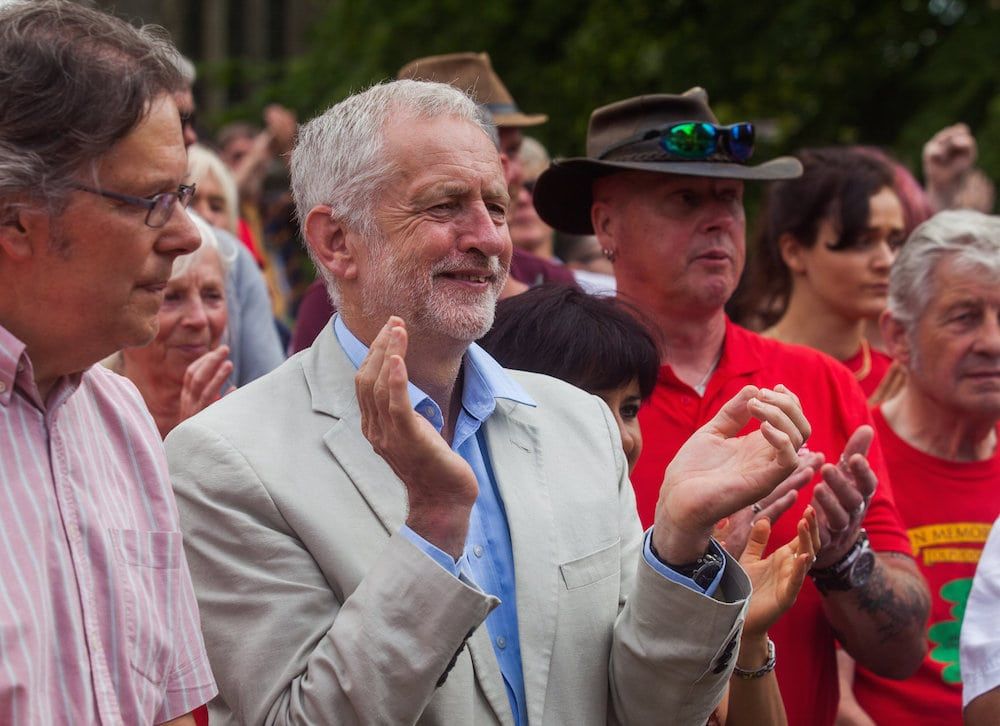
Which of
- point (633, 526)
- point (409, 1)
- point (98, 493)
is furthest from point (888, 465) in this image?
point (409, 1)

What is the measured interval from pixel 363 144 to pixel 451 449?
0.70m

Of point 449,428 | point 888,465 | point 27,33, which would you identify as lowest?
point 888,465

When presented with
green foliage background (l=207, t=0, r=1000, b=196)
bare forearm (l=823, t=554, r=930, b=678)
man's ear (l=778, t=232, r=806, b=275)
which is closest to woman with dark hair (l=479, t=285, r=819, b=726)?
bare forearm (l=823, t=554, r=930, b=678)

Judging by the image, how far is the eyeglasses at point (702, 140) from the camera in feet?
14.4

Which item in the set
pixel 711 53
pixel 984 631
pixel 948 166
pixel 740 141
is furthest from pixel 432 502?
pixel 711 53

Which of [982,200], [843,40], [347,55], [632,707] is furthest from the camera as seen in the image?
[347,55]

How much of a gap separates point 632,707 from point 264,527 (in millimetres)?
832

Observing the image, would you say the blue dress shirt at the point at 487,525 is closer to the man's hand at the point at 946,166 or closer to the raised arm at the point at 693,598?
the raised arm at the point at 693,598

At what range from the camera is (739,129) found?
4477 mm

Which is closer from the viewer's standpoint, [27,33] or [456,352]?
[27,33]

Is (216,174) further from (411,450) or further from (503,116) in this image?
(411,450)

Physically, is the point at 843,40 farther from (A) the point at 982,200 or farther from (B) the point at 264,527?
(B) the point at 264,527

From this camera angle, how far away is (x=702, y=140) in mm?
4398

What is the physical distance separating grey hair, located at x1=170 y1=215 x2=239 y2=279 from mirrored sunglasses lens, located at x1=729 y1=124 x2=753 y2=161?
1.61m
